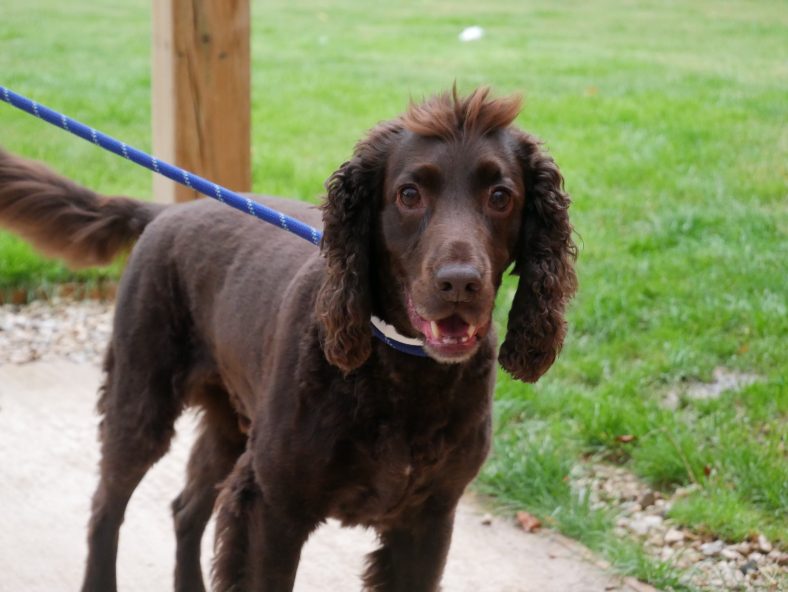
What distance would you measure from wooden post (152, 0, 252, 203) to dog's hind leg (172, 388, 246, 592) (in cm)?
169

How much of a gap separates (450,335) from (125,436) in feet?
4.36

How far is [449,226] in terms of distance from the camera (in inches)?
104

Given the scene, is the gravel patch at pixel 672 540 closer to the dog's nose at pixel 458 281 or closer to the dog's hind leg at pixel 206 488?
the dog's hind leg at pixel 206 488

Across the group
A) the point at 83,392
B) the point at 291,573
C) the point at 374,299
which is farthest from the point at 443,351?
the point at 83,392

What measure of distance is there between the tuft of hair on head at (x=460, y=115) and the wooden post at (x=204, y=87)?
2396 millimetres

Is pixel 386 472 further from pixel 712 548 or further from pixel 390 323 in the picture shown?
pixel 712 548

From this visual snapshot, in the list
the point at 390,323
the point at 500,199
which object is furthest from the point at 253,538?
the point at 500,199

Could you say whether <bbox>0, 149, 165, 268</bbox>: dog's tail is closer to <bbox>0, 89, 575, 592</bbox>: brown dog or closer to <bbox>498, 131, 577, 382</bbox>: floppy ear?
<bbox>0, 89, 575, 592</bbox>: brown dog

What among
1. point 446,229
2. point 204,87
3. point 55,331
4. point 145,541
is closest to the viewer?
point 446,229

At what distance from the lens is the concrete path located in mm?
3930

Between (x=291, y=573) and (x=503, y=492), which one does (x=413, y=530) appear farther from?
(x=503, y=492)

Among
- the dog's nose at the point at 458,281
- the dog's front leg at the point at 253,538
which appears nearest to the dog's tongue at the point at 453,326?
the dog's nose at the point at 458,281

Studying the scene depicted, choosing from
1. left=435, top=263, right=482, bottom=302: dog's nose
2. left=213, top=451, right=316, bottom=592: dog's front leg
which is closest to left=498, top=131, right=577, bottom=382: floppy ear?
left=435, top=263, right=482, bottom=302: dog's nose

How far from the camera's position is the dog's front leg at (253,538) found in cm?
294
